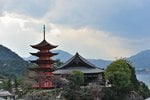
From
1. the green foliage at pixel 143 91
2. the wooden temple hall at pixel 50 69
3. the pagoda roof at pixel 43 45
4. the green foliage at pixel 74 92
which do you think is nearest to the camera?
the green foliage at pixel 74 92

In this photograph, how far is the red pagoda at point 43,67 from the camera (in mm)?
63531

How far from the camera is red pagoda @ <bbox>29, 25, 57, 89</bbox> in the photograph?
63.5 m

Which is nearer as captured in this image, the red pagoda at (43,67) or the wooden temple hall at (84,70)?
the red pagoda at (43,67)

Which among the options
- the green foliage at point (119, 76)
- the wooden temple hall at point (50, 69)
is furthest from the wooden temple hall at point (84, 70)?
the green foliage at point (119, 76)

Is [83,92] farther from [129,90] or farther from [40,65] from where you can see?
[40,65]

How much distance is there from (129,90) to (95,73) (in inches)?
289

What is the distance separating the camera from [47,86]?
6306cm

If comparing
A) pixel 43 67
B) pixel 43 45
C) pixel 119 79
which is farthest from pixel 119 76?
pixel 43 45

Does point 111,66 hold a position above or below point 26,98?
above

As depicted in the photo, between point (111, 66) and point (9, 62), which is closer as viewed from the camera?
point (111, 66)

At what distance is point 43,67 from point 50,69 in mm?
1364

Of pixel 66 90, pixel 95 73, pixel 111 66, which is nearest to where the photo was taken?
pixel 66 90

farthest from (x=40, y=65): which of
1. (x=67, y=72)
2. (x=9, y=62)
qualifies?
(x=9, y=62)

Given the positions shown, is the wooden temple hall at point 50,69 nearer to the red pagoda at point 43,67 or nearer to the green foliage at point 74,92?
the red pagoda at point 43,67
